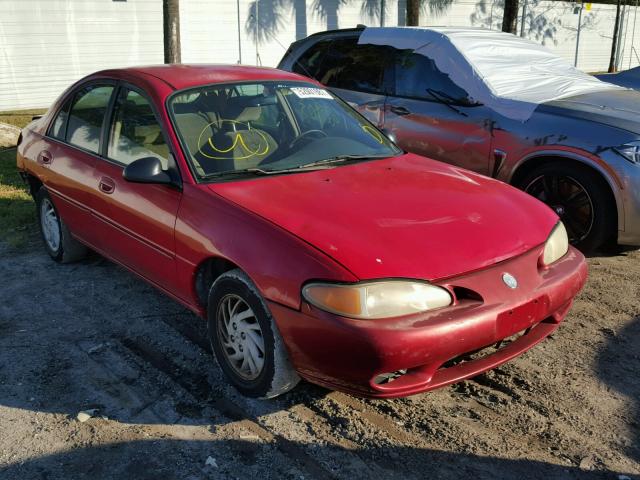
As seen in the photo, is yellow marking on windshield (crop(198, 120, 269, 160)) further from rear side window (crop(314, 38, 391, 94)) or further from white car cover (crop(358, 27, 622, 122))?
rear side window (crop(314, 38, 391, 94))

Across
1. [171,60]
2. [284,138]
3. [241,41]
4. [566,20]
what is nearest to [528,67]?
[284,138]

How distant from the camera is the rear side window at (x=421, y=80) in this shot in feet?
18.1

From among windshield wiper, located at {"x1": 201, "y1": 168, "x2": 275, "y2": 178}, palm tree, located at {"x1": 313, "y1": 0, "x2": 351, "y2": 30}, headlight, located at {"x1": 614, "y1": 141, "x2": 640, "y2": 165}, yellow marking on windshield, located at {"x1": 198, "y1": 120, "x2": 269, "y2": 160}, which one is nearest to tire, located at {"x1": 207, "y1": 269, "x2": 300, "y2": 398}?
windshield wiper, located at {"x1": 201, "y1": 168, "x2": 275, "y2": 178}

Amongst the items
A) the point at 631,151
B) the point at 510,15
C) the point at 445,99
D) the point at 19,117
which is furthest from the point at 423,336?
the point at 510,15

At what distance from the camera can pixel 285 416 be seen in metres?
3.02

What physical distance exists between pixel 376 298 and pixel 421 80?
3.69 metres

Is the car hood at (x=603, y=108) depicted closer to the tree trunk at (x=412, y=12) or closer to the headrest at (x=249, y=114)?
the headrest at (x=249, y=114)

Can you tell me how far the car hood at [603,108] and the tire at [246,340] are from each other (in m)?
3.16

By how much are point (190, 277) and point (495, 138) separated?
296 cm

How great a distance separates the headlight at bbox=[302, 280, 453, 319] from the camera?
2.55 metres

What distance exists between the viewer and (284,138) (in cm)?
384

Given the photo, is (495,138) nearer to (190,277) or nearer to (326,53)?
(326,53)

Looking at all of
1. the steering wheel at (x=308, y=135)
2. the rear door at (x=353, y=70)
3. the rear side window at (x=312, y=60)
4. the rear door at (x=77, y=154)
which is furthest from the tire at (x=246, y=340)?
the rear side window at (x=312, y=60)

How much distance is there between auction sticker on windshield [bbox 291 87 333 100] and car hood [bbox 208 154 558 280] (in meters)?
0.77
